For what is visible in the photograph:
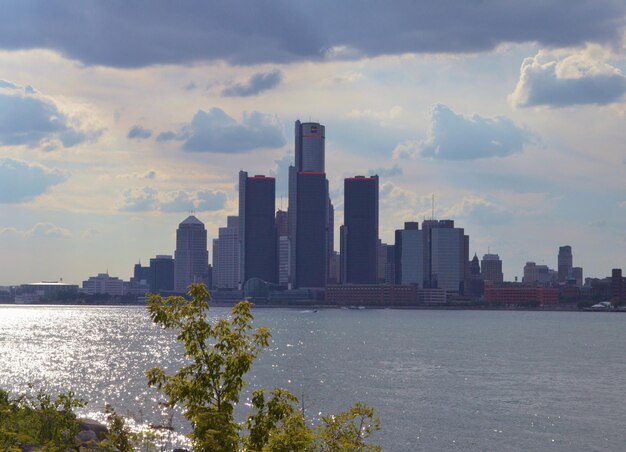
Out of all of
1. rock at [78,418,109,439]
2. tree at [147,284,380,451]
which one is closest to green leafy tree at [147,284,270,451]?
tree at [147,284,380,451]

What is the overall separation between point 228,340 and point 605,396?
310 ft

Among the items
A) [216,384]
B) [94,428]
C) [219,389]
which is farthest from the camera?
[94,428]

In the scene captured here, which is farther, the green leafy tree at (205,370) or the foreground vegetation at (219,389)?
the green leafy tree at (205,370)

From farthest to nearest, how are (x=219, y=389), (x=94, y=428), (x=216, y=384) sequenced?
(x=94, y=428) < (x=219, y=389) < (x=216, y=384)

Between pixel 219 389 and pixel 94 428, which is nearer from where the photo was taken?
pixel 219 389

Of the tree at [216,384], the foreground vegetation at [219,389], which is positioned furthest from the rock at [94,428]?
the tree at [216,384]

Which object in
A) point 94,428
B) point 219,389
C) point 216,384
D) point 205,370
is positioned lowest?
point 94,428

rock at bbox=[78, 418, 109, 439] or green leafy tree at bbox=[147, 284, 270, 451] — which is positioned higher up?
green leafy tree at bbox=[147, 284, 270, 451]

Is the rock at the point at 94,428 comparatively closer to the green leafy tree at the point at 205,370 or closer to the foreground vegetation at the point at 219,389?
the foreground vegetation at the point at 219,389

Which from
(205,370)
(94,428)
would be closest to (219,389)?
(205,370)

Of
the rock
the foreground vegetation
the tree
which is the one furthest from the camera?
the rock

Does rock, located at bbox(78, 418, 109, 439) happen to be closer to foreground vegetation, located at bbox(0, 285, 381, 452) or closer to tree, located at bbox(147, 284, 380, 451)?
foreground vegetation, located at bbox(0, 285, 381, 452)

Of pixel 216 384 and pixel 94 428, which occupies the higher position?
pixel 216 384

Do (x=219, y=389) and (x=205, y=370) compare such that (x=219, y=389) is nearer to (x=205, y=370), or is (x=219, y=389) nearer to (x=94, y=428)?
(x=205, y=370)
